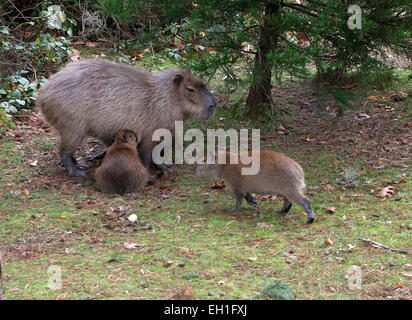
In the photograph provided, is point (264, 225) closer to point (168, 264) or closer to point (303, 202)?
point (303, 202)

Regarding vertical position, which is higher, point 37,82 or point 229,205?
point 37,82

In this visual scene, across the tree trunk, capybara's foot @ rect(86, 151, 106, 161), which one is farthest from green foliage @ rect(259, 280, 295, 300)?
capybara's foot @ rect(86, 151, 106, 161)

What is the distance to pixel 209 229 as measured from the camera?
5.06 metres

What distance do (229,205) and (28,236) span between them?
190cm

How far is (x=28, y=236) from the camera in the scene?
4.85 metres

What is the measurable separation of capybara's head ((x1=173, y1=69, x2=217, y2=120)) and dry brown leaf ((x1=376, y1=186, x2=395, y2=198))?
215 cm

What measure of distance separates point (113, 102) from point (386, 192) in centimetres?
301

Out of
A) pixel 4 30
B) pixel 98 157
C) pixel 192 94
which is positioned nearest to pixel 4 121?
pixel 98 157

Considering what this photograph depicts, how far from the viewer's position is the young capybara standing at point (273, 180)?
203 inches

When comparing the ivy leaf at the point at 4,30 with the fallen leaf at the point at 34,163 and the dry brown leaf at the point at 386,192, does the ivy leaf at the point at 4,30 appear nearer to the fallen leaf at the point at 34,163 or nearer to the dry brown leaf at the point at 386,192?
the fallen leaf at the point at 34,163

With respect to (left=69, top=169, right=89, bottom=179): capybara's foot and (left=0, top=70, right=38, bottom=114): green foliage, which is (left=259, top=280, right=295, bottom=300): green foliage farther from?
(left=0, top=70, right=38, bottom=114): green foliage

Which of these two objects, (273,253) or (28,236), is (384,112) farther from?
(28,236)

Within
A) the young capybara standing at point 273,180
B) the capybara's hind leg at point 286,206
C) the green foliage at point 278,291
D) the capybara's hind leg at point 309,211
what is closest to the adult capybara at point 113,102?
the young capybara standing at point 273,180
